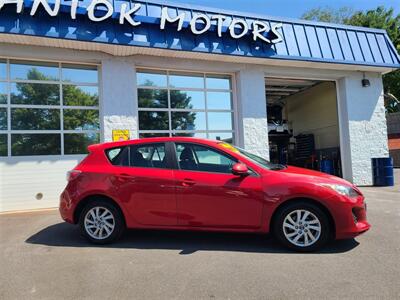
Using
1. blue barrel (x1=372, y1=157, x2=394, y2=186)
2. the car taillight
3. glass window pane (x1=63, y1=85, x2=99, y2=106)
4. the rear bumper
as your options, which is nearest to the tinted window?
the car taillight

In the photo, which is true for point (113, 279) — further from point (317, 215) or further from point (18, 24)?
point (18, 24)

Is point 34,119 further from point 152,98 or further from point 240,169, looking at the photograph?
point 240,169

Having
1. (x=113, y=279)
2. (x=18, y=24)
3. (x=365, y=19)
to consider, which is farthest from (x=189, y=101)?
(x=365, y=19)

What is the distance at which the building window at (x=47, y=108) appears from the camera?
357 inches

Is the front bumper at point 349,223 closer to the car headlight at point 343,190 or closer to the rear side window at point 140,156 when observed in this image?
the car headlight at point 343,190

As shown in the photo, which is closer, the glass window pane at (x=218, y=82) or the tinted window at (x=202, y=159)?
the tinted window at (x=202, y=159)

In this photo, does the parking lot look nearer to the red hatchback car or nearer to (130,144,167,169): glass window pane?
the red hatchback car

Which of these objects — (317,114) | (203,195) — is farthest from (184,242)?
(317,114)

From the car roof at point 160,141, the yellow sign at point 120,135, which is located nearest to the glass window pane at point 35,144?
the yellow sign at point 120,135

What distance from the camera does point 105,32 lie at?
897 centimetres

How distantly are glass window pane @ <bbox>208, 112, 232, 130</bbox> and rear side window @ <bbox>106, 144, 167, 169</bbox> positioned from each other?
5408 mm

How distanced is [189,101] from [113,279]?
24.1ft

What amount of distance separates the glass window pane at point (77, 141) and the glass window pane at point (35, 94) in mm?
923

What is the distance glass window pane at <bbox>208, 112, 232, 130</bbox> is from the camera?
36.5 feet
